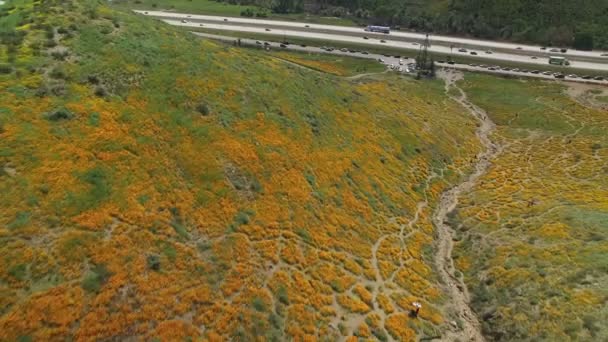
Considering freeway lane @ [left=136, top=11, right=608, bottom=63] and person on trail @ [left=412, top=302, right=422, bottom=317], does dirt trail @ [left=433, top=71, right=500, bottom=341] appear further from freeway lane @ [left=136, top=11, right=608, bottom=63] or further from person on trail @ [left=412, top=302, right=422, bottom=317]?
freeway lane @ [left=136, top=11, right=608, bottom=63]

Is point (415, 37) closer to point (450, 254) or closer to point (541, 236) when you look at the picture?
point (541, 236)

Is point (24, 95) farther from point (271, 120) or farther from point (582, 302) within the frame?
point (582, 302)

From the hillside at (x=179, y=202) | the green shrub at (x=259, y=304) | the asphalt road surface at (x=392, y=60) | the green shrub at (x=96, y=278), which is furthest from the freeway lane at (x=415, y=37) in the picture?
the green shrub at (x=96, y=278)

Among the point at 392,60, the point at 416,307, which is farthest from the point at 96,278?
the point at 392,60

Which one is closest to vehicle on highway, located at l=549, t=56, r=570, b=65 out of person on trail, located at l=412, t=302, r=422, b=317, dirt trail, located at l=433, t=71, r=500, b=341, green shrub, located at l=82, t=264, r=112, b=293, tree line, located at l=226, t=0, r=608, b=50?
tree line, located at l=226, t=0, r=608, b=50

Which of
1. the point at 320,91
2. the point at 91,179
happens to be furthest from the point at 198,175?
the point at 320,91
